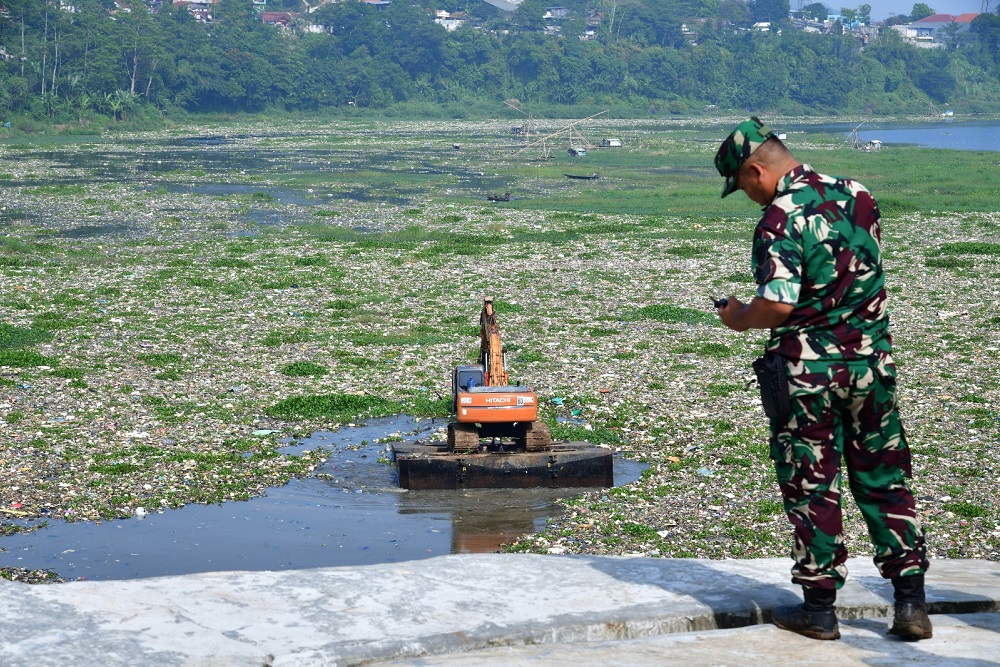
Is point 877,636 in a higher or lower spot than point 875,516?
lower

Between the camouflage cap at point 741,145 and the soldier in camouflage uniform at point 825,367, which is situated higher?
the camouflage cap at point 741,145

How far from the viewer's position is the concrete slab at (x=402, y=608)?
5762 mm

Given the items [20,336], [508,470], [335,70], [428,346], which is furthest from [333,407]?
[335,70]

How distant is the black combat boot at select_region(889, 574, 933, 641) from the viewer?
6043 millimetres

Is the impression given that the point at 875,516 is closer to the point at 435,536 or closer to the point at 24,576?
the point at 435,536

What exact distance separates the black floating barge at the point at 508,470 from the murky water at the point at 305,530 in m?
0.10

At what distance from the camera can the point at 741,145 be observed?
6109mm

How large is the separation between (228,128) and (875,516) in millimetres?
127366

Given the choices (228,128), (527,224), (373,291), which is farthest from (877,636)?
(228,128)

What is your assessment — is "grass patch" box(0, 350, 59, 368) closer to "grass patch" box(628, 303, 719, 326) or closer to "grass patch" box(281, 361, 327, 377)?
"grass patch" box(281, 361, 327, 377)

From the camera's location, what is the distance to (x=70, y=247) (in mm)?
34156

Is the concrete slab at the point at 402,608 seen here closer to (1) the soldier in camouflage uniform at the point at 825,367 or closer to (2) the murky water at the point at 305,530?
(1) the soldier in camouflage uniform at the point at 825,367

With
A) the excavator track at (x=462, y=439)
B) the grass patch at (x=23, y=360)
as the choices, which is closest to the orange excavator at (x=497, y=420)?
the excavator track at (x=462, y=439)

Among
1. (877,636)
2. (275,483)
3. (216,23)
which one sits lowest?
(275,483)
